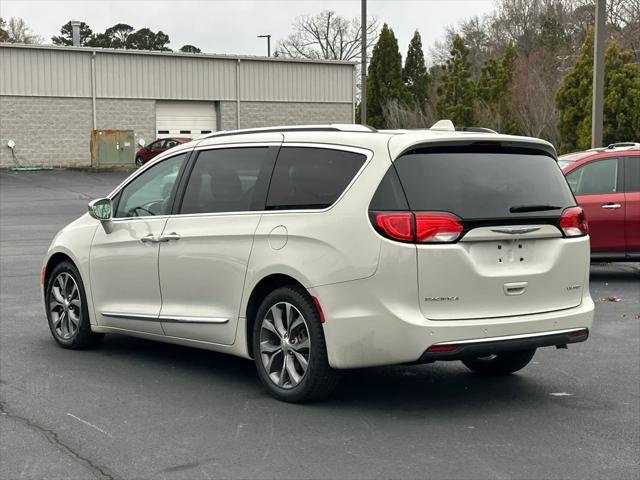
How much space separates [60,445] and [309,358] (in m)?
1.58

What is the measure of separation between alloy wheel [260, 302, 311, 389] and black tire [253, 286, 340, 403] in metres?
0.02

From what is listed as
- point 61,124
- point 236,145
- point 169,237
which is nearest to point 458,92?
point 61,124

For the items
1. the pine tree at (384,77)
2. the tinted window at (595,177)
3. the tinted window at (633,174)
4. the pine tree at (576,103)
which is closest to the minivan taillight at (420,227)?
the tinted window at (595,177)

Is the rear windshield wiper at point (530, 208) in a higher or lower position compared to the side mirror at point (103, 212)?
higher

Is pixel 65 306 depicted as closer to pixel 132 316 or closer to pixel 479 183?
pixel 132 316

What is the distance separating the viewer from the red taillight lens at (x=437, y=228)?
602 centimetres

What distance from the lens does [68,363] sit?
789 centimetres

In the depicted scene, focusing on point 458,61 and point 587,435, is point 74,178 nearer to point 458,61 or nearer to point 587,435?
point 458,61

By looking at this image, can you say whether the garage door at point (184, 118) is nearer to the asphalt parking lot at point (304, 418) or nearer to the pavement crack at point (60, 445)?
the asphalt parking lot at point (304, 418)

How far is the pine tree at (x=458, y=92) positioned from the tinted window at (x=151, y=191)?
38.6 m

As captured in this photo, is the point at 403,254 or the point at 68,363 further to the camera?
the point at 68,363

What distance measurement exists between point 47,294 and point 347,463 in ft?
14.2

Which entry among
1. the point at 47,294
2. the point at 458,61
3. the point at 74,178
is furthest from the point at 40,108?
the point at 47,294

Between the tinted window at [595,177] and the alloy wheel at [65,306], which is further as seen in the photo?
the tinted window at [595,177]
